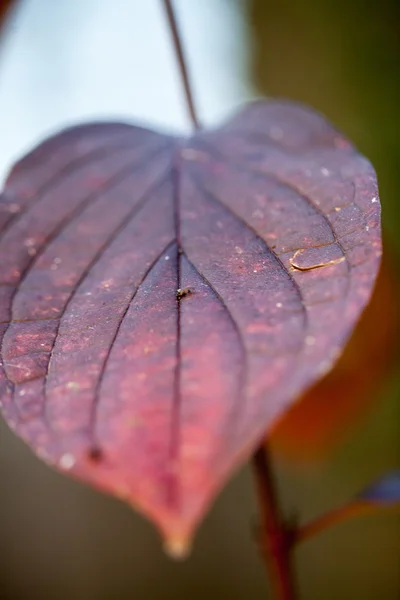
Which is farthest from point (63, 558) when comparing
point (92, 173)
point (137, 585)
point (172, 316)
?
point (172, 316)

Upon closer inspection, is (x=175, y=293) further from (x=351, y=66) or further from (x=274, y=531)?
(x=351, y=66)

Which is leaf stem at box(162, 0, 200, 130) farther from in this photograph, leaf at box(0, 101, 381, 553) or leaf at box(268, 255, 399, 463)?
leaf at box(268, 255, 399, 463)

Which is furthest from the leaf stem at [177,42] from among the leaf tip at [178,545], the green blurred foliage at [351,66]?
the green blurred foliage at [351,66]

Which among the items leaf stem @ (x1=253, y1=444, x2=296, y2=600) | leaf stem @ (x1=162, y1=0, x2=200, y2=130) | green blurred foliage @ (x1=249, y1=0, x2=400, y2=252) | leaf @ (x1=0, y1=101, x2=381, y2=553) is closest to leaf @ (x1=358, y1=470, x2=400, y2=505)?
leaf stem @ (x1=253, y1=444, x2=296, y2=600)

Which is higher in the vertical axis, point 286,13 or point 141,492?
point 286,13

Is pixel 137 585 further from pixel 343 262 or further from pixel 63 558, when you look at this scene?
pixel 343 262

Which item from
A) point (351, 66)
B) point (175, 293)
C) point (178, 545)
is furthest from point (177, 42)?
point (351, 66)
